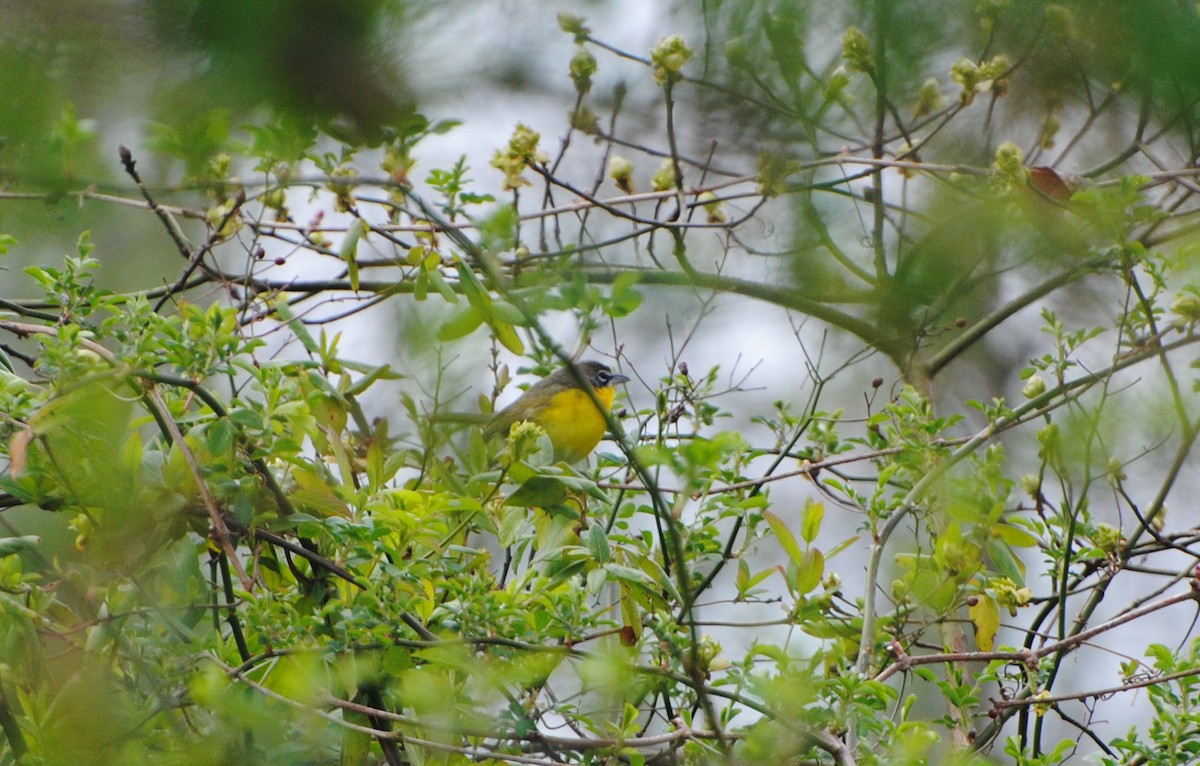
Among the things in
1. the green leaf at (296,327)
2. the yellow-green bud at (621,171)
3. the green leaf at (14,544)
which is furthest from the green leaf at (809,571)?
the yellow-green bud at (621,171)

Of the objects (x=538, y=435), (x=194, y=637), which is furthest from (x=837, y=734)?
(x=194, y=637)

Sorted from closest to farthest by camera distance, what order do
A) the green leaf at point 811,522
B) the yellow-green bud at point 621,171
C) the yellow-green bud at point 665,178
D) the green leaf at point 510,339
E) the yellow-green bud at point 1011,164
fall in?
the green leaf at point 510,339 < the yellow-green bud at point 1011,164 < the green leaf at point 811,522 < the yellow-green bud at point 665,178 < the yellow-green bud at point 621,171

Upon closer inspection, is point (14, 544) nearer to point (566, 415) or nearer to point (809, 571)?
point (809, 571)

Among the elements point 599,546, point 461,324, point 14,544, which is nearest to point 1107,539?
point 599,546

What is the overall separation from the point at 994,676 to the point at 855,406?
3.40m

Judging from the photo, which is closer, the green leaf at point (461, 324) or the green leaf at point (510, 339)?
the green leaf at point (461, 324)

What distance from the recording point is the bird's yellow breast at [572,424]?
17.0 ft

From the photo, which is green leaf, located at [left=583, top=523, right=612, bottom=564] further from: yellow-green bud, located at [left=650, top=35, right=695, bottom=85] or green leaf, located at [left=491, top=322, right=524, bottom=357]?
yellow-green bud, located at [left=650, top=35, right=695, bottom=85]

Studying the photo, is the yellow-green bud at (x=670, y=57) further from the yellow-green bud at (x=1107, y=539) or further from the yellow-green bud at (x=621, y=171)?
the yellow-green bud at (x=1107, y=539)

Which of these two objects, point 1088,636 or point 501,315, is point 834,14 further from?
point 1088,636

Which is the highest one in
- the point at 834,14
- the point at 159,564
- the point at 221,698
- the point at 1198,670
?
the point at 834,14

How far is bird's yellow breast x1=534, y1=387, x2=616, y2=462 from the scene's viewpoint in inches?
205

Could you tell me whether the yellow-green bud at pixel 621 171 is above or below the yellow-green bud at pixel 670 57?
above

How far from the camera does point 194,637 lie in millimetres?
1792
